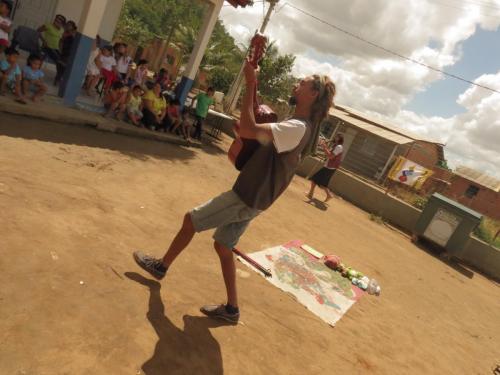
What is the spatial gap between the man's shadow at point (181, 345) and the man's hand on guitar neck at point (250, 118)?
1467 millimetres

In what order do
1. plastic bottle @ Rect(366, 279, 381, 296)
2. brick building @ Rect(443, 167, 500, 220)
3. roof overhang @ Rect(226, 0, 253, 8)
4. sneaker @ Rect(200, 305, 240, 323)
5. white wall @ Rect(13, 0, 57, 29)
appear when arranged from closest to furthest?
1. sneaker @ Rect(200, 305, 240, 323)
2. plastic bottle @ Rect(366, 279, 381, 296)
3. roof overhang @ Rect(226, 0, 253, 8)
4. white wall @ Rect(13, 0, 57, 29)
5. brick building @ Rect(443, 167, 500, 220)

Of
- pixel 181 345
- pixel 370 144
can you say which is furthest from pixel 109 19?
pixel 370 144

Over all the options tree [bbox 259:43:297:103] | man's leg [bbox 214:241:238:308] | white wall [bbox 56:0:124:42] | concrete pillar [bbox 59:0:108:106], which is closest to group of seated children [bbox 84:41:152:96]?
concrete pillar [bbox 59:0:108:106]

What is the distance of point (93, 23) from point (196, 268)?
5.62 metres

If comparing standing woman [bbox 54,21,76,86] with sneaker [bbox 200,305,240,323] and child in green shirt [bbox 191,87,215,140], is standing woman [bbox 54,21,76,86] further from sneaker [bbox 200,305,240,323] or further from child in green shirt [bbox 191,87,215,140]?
sneaker [bbox 200,305,240,323]

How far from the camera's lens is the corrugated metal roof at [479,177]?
28.8 metres

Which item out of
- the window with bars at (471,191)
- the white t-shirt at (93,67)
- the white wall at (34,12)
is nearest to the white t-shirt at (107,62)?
the white t-shirt at (93,67)

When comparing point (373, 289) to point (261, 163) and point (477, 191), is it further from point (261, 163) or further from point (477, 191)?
point (477, 191)

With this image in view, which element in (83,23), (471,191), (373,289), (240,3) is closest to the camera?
(373,289)

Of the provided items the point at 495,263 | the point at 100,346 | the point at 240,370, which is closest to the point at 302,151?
the point at 240,370

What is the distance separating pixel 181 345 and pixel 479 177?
33272 mm

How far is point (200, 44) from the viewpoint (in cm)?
1001

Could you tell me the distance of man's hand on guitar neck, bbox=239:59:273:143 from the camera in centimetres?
246

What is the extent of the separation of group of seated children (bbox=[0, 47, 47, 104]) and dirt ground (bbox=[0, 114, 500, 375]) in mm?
732
